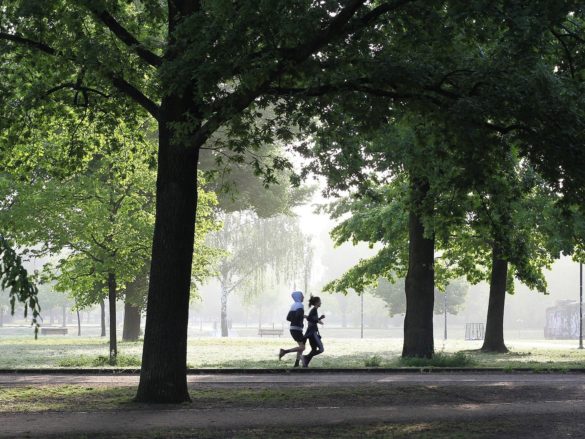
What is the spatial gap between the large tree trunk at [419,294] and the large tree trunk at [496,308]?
29.5ft

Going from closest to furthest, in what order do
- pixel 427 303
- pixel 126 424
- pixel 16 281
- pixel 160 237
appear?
pixel 16 281, pixel 126 424, pixel 160 237, pixel 427 303

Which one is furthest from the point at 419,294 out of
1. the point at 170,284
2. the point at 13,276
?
the point at 13,276

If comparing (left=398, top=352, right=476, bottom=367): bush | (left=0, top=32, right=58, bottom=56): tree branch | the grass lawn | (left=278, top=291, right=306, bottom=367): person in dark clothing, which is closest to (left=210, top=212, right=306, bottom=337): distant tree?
the grass lawn

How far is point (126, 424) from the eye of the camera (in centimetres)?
916

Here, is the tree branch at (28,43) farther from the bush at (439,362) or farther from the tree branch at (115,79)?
the bush at (439,362)

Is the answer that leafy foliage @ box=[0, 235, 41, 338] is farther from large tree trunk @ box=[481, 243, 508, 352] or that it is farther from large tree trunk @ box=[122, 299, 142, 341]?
large tree trunk @ box=[122, 299, 142, 341]

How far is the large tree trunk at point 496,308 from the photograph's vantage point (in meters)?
29.8

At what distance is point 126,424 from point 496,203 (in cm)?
859

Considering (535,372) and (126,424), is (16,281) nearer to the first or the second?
(126,424)

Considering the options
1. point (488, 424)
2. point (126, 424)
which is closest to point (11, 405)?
point (126, 424)

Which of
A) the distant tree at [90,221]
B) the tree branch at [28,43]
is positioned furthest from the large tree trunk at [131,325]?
the tree branch at [28,43]

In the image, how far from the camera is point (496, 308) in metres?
30.2

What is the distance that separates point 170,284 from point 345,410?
2865 millimetres

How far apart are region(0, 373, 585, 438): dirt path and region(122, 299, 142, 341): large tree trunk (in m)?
24.3
